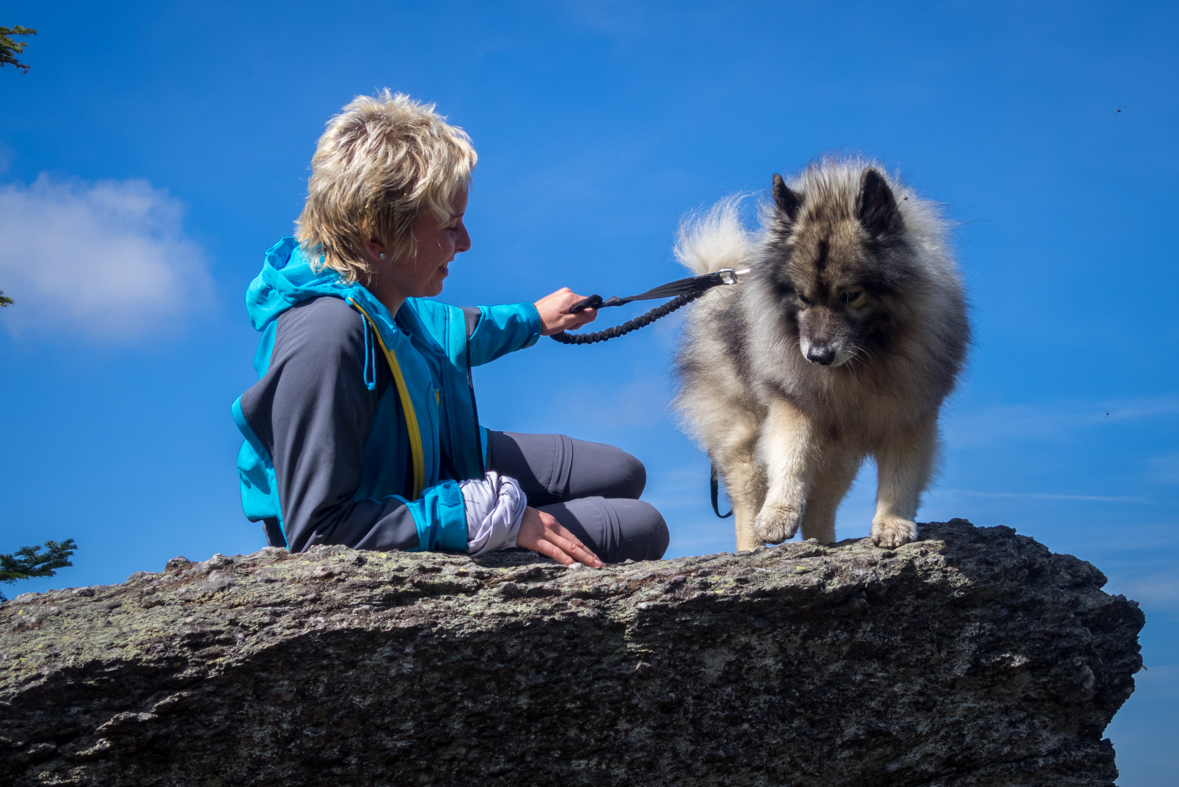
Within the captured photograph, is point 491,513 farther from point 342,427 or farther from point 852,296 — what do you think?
point 852,296

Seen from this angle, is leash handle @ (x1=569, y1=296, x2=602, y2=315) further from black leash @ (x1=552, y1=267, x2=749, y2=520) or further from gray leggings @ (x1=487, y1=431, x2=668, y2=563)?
gray leggings @ (x1=487, y1=431, x2=668, y2=563)

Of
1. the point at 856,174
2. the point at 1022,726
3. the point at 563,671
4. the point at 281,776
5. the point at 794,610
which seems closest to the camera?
the point at 281,776

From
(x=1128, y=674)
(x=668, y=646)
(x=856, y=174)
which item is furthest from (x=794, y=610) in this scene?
(x=856, y=174)

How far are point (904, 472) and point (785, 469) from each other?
A: 50 cm

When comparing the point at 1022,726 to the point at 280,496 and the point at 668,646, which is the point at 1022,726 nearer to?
the point at 668,646

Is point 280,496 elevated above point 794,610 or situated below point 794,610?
above

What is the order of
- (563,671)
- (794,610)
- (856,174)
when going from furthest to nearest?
(856,174) < (794,610) < (563,671)

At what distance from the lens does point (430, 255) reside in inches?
115

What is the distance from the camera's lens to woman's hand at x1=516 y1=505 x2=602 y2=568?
283 cm

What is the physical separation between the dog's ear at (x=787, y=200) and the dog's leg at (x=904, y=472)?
3.54 feet

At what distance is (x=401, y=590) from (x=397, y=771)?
54cm

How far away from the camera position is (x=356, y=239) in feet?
9.48

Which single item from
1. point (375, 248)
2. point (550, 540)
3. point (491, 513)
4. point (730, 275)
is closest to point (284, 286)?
point (375, 248)

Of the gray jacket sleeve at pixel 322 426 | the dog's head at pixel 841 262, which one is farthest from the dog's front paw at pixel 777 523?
the gray jacket sleeve at pixel 322 426
